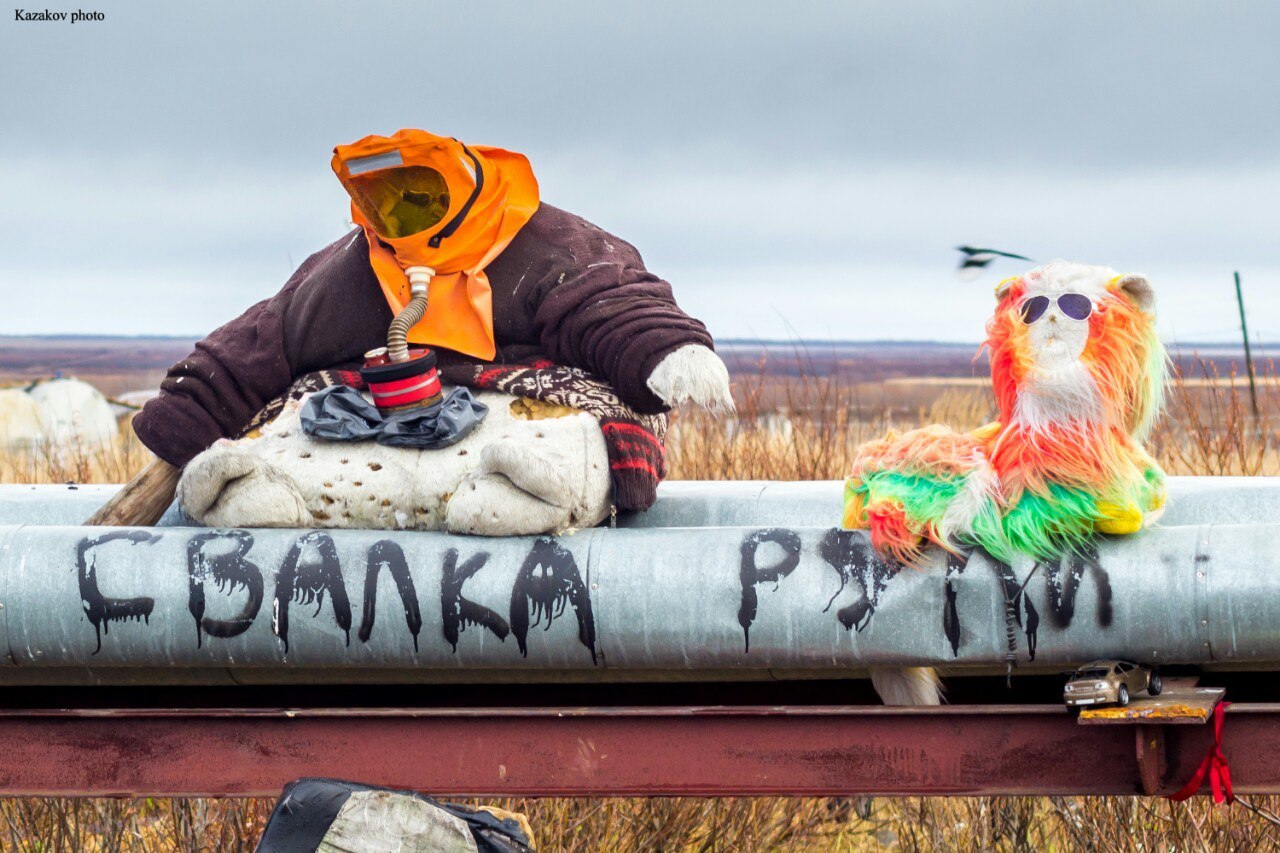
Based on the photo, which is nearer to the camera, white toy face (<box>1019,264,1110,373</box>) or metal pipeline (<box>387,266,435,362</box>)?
white toy face (<box>1019,264,1110,373</box>)

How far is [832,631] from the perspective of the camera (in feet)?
7.34

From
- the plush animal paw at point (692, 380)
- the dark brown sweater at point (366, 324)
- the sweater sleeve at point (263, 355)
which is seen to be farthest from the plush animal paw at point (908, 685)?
the sweater sleeve at point (263, 355)

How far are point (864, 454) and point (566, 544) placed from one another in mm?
510

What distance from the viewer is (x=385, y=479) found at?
2.51m

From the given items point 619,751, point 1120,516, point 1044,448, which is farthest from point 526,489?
point 1120,516

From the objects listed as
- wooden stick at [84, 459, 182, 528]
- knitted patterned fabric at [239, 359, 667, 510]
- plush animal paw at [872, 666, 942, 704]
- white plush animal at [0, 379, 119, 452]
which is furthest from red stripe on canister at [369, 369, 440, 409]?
white plush animal at [0, 379, 119, 452]

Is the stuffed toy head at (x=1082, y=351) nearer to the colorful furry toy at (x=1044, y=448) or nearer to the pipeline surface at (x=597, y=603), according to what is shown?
the colorful furry toy at (x=1044, y=448)

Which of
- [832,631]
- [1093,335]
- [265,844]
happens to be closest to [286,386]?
[265,844]

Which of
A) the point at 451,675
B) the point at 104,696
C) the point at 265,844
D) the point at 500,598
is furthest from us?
the point at 104,696

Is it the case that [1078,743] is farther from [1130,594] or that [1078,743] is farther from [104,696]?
[104,696]

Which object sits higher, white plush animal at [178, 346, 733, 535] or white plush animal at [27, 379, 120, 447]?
white plush animal at [27, 379, 120, 447]

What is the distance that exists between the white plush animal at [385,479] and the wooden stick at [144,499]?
25 centimetres

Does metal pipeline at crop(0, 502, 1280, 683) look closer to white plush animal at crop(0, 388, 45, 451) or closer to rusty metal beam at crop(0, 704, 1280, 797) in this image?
rusty metal beam at crop(0, 704, 1280, 797)

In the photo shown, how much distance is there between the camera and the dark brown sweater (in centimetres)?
264
